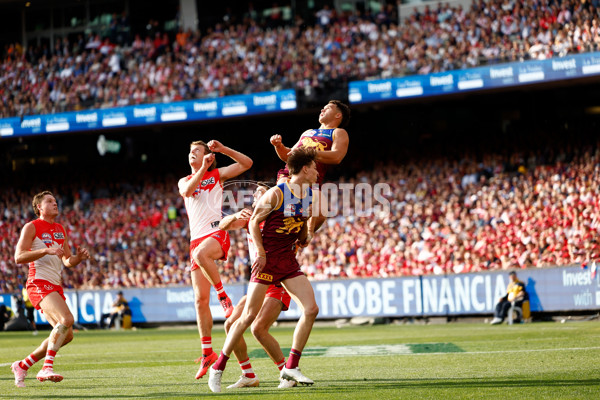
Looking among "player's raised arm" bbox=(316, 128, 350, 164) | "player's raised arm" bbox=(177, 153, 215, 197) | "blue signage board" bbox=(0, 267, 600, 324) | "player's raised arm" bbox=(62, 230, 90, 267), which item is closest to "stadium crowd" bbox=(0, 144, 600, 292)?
"blue signage board" bbox=(0, 267, 600, 324)

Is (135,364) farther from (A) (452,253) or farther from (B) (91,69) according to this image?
(B) (91,69)

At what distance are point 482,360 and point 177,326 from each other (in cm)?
1825

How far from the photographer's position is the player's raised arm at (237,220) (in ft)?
30.5

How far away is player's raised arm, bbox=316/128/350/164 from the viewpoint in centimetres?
984

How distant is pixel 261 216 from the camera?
28.3 feet

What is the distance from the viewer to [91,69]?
3634 cm

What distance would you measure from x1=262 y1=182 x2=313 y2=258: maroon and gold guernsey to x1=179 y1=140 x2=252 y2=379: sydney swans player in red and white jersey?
1.48 m

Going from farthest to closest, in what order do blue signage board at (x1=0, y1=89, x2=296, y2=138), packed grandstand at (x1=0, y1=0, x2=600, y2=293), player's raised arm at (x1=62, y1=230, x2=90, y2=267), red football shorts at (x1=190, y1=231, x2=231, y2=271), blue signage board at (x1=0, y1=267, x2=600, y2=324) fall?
1. blue signage board at (x1=0, y1=89, x2=296, y2=138)
2. packed grandstand at (x1=0, y1=0, x2=600, y2=293)
3. blue signage board at (x1=0, y1=267, x2=600, y2=324)
4. player's raised arm at (x1=62, y1=230, x2=90, y2=267)
5. red football shorts at (x1=190, y1=231, x2=231, y2=271)

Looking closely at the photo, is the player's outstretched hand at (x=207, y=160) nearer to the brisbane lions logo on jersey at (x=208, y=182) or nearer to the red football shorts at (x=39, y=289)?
the brisbane lions logo on jersey at (x=208, y=182)

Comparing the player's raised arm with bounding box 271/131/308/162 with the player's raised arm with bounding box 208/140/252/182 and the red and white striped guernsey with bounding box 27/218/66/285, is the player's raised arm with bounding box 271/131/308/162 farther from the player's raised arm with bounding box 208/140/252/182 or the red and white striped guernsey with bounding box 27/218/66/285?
the red and white striped guernsey with bounding box 27/218/66/285

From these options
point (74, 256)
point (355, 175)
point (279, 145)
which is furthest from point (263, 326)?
point (355, 175)

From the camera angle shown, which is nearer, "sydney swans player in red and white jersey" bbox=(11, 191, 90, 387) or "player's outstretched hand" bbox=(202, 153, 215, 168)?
"player's outstretched hand" bbox=(202, 153, 215, 168)

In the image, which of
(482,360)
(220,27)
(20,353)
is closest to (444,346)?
(482,360)

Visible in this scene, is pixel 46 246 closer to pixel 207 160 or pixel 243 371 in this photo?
pixel 207 160
